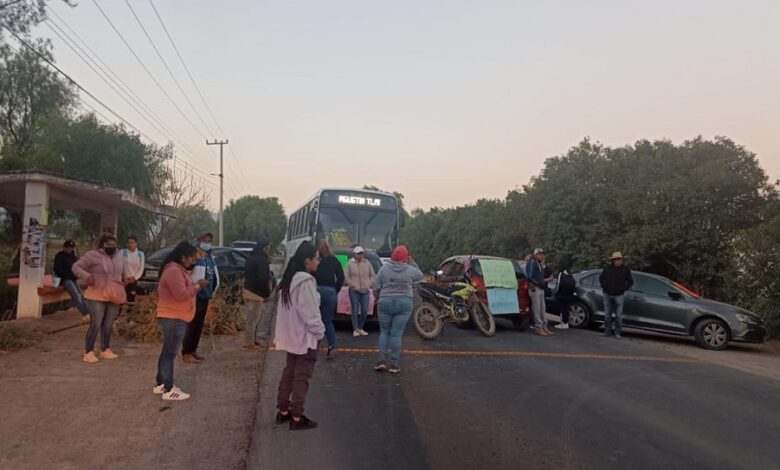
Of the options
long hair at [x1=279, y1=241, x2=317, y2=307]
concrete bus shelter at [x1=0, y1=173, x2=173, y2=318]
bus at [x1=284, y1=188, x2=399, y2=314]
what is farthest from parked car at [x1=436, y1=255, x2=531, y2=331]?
concrete bus shelter at [x1=0, y1=173, x2=173, y2=318]

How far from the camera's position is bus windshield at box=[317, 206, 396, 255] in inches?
629

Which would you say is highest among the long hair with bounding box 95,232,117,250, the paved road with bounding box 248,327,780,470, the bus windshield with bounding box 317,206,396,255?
the bus windshield with bounding box 317,206,396,255

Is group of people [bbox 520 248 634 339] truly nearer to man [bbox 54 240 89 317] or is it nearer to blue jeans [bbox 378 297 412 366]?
blue jeans [bbox 378 297 412 366]

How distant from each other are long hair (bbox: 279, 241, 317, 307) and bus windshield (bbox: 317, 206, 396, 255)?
10044 mm

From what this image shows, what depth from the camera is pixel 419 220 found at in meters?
64.5

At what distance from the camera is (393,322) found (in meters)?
7.81

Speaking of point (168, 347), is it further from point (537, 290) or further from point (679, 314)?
point (679, 314)

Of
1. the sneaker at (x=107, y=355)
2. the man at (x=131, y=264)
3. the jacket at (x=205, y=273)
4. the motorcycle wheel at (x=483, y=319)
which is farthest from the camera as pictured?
the motorcycle wheel at (x=483, y=319)

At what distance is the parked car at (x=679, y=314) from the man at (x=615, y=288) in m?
0.55

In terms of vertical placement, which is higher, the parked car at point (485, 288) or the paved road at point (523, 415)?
the parked car at point (485, 288)

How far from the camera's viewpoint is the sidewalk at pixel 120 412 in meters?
4.48

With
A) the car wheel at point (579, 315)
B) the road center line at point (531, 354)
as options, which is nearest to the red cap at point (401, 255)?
the road center line at point (531, 354)

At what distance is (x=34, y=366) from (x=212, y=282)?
2.45m

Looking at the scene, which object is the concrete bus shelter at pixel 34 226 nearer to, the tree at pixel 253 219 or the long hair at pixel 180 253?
the long hair at pixel 180 253
